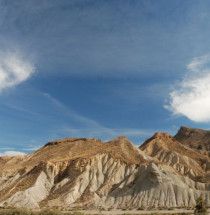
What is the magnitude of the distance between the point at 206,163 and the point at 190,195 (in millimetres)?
51964

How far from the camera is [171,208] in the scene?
50688mm

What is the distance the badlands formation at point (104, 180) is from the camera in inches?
2249

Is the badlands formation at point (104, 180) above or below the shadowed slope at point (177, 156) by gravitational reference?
below

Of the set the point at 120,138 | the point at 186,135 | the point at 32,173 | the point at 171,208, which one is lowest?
the point at 171,208

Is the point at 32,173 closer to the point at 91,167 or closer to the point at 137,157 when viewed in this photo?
the point at 91,167

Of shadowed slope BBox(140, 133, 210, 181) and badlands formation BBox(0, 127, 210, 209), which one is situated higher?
shadowed slope BBox(140, 133, 210, 181)

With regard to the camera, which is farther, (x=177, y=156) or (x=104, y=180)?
(x=177, y=156)

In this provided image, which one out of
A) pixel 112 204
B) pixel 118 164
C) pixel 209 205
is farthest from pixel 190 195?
pixel 118 164

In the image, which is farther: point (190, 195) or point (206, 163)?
point (206, 163)

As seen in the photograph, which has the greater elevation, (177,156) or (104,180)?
(177,156)

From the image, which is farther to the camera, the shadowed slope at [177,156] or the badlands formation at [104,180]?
the shadowed slope at [177,156]

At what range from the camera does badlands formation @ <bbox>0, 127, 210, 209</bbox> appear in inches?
2249

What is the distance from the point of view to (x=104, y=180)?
7081cm

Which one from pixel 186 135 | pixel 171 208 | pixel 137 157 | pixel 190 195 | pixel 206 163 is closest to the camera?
pixel 171 208
